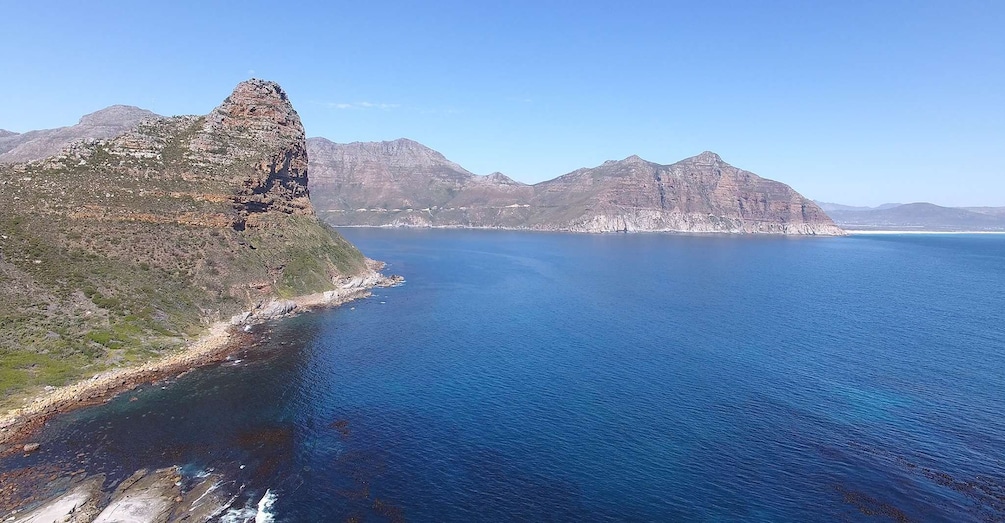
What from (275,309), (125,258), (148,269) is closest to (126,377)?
(148,269)

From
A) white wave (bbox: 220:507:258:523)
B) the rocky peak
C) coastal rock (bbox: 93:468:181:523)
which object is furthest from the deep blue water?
the rocky peak

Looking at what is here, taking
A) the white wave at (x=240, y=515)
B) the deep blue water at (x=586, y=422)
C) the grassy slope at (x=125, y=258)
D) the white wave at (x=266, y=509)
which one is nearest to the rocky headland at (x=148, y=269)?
the grassy slope at (x=125, y=258)

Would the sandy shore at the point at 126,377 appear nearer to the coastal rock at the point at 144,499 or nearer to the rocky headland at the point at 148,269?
the rocky headland at the point at 148,269

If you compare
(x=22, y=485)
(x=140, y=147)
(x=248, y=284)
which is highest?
(x=140, y=147)

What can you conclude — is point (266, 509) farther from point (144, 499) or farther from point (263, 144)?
point (263, 144)

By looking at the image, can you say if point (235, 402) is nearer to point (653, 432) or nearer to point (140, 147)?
point (653, 432)

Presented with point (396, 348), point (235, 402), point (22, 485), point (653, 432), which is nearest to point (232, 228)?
point (396, 348)

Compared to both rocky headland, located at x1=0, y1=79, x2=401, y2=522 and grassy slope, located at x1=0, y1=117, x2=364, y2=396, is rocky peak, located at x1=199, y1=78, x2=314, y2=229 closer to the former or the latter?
rocky headland, located at x1=0, y1=79, x2=401, y2=522
